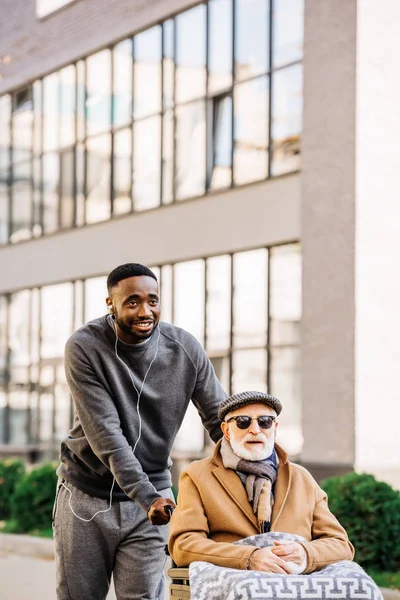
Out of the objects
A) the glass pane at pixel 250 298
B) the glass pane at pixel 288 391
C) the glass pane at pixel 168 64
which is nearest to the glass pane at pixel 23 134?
the glass pane at pixel 168 64

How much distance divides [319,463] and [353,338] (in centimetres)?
176

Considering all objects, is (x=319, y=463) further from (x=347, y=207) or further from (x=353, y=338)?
(x=347, y=207)

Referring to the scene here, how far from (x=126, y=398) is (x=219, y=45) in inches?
580

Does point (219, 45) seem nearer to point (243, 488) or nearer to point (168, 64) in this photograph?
point (168, 64)

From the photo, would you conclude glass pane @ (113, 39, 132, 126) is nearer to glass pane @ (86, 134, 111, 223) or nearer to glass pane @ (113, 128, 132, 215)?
glass pane @ (113, 128, 132, 215)

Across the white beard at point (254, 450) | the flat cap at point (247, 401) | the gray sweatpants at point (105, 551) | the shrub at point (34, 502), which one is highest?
the flat cap at point (247, 401)

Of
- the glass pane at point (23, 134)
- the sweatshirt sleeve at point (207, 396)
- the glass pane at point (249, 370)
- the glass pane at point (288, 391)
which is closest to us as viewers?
the sweatshirt sleeve at point (207, 396)

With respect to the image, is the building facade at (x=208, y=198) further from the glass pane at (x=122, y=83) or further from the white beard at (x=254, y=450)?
the white beard at (x=254, y=450)

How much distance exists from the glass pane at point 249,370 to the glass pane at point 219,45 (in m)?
4.39

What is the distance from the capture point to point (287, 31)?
671 inches

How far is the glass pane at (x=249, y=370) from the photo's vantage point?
17.2 meters

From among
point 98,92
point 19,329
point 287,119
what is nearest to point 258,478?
point 287,119

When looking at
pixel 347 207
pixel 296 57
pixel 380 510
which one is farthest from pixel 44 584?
pixel 296 57

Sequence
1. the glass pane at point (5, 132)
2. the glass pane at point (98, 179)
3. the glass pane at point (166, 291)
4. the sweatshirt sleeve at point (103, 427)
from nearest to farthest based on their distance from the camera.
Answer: the sweatshirt sleeve at point (103, 427)
the glass pane at point (166, 291)
the glass pane at point (98, 179)
the glass pane at point (5, 132)
